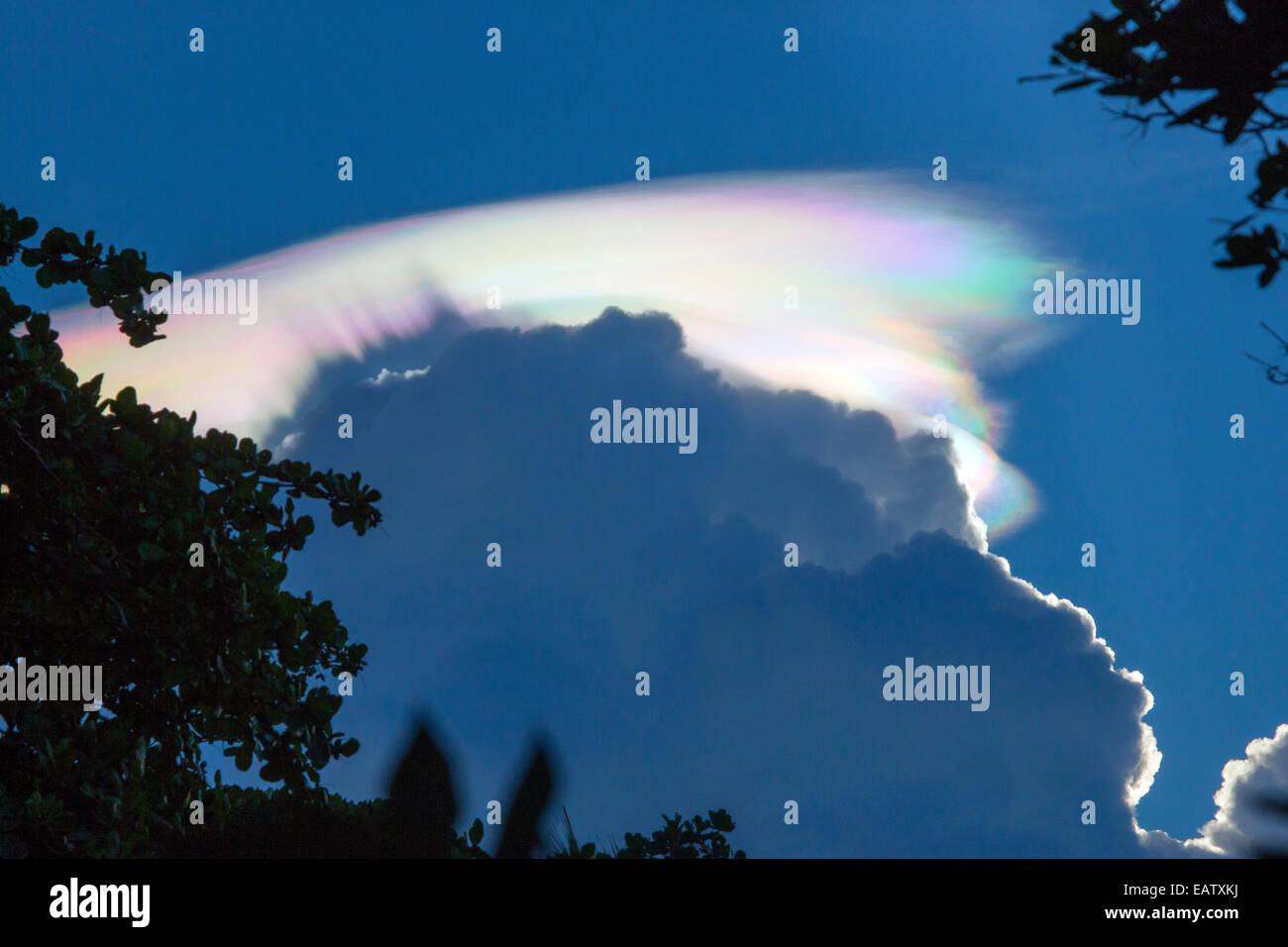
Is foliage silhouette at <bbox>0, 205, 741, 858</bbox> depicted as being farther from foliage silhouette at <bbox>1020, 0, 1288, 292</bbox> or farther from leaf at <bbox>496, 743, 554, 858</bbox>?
foliage silhouette at <bbox>1020, 0, 1288, 292</bbox>

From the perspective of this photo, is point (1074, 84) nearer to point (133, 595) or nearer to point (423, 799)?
point (133, 595)

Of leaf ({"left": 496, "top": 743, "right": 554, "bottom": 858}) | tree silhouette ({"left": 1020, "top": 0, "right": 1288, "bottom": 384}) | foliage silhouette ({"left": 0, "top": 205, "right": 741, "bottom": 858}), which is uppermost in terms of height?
tree silhouette ({"left": 1020, "top": 0, "right": 1288, "bottom": 384})

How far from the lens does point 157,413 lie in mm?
7652

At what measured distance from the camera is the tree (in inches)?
271

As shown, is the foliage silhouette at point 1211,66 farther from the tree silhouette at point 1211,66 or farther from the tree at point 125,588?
the tree at point 125,588

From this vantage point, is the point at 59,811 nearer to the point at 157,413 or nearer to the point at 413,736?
the point at 157,413

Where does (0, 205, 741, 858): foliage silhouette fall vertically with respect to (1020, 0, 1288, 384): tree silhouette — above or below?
below

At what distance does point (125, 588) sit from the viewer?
698 cm

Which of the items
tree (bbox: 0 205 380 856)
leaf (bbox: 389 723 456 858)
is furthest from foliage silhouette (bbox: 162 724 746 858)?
tree (bbox: 0 205 380 856)

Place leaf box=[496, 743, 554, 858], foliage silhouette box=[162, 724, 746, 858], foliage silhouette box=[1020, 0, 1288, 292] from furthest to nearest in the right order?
leaf box=[496, 743, 554, 858], foliage silhouette box=[162, 724, 746, 858], foliage silhouette box=[1020, 0, 1288, 292]

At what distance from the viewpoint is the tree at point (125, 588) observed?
6875 millimetres

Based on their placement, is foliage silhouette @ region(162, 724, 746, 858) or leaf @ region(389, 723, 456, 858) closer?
foliage silhouette @ region(162, 724, 746, 858)
